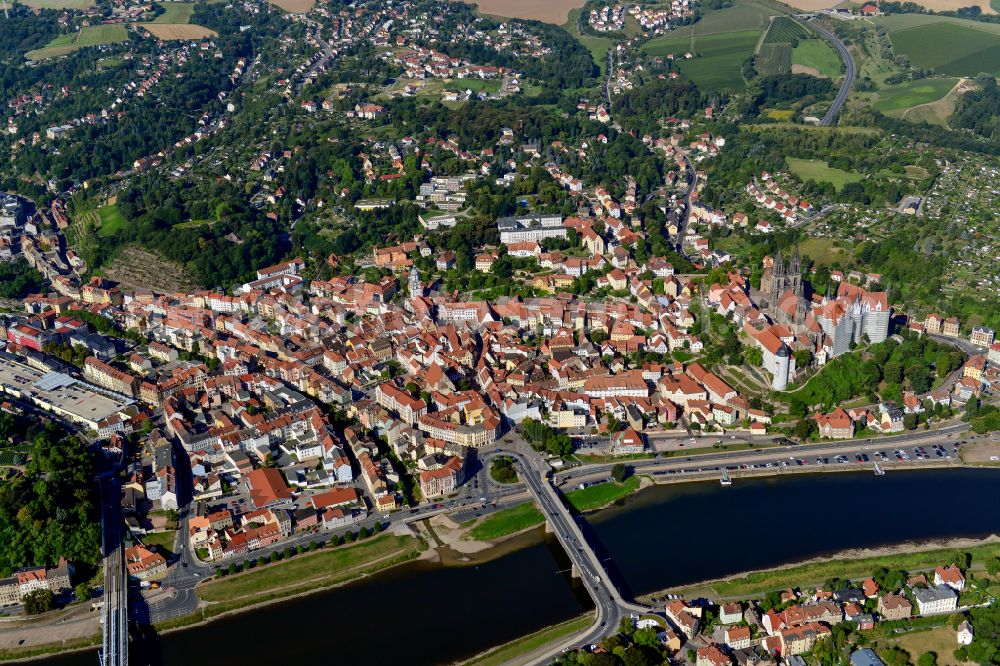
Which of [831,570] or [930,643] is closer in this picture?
[930,643]

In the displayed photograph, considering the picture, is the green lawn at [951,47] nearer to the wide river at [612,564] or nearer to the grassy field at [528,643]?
the wide river at [612,564]

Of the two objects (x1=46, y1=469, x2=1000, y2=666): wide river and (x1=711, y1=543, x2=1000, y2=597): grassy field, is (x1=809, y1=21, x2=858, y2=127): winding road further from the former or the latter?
(x1=711, y1=543, x2=1000, y2=597): grassy field

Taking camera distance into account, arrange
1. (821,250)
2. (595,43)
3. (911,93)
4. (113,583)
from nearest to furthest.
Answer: (113,583) → (821,250) → (911,93) → (595,43)

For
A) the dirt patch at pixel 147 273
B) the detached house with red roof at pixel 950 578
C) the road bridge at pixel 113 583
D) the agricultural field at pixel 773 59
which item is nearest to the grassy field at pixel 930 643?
the detached house with red roof at pixel 950 578

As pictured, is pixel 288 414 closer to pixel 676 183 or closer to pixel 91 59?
pixel 676 183

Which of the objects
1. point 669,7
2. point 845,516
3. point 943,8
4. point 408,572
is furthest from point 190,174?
point 943,8

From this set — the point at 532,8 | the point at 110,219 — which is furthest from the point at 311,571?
the point at 532,8

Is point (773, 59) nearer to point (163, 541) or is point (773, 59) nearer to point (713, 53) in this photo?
point (713, 53)
